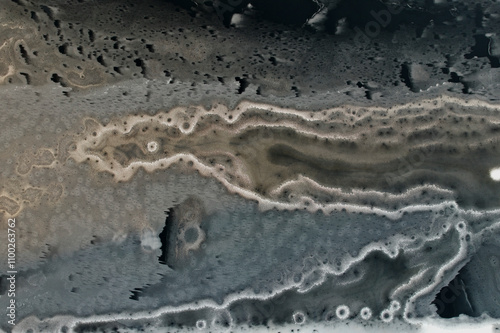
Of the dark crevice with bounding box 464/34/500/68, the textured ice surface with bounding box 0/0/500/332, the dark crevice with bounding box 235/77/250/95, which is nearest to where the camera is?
the textured ice surface with bounding box 0/0/500/332

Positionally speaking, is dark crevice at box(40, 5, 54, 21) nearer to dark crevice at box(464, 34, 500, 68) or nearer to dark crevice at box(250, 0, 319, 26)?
dark crevice at box(250, 0, 319, 26)

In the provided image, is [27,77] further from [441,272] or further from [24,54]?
[441,272]

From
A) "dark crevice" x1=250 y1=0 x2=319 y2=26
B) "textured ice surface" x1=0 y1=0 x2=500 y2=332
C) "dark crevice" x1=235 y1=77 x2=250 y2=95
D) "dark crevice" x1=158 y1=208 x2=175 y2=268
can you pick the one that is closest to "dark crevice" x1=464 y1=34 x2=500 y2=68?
"textured ice surface" x1=0 y1=0 x2=500 y2=332

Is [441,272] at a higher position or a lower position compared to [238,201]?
lower

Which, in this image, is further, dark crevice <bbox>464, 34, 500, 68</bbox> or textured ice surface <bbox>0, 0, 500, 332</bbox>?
dark crevice <bbox>464, 34, 500, 68</bbox>

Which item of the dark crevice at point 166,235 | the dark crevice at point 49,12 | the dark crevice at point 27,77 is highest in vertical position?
the dark crevice at point 49,12

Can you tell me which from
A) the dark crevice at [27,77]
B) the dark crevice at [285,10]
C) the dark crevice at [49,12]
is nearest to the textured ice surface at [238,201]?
the dark crevice at [27,77]

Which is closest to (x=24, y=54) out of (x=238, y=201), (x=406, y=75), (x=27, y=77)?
(x=27, y=77)

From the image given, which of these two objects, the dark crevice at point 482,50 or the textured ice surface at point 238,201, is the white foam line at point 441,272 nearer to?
the textured ice surface at point 238,201

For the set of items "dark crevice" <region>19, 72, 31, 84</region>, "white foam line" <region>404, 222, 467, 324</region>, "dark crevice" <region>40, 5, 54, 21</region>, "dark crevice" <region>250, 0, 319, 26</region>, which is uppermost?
"dark crevice" <region>40, 5, 54, 21</region>
